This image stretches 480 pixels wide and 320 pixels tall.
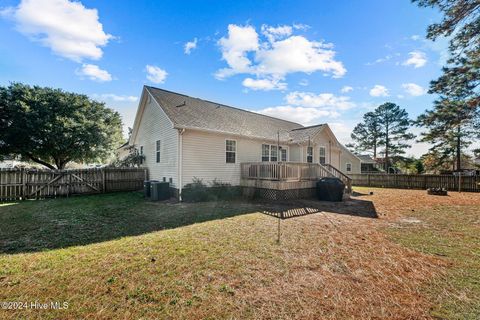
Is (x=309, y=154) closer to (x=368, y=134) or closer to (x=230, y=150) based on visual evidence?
(x=230, y=150)

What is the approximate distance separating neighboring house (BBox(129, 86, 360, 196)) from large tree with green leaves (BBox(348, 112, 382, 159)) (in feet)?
82.3

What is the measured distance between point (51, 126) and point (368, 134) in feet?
144

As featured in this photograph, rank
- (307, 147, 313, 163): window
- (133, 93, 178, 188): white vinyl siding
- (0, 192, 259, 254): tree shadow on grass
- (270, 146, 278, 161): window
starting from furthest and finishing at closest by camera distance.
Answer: (307, 147, 313, 163): window
(270, 146, 278, 161): window
(133, 93, 178, 188): white vinyl siding
(0, 192, 259, 254): tree shadow on grass

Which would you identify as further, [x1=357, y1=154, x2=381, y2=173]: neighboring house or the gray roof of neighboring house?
[x1=357, y1=154, x2=381, y2=173]: neighboring house

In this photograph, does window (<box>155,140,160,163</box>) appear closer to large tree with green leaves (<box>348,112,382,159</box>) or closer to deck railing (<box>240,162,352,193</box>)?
deck railing (<box>240,162,352,193</box>)

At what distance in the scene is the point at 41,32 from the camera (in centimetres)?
1031

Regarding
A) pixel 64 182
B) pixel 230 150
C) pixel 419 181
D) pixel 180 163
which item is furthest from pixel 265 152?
pixel 419 181

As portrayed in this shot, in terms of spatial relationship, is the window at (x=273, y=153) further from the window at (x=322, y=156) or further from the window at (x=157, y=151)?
the window at (x=157, y=151)

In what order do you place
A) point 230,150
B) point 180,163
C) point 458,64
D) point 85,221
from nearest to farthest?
1. point 85,221
2. point 180,163
3. point 458,64
4. point 230,150

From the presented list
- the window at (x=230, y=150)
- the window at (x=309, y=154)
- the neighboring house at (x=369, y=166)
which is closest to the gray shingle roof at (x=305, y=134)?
the window at (x=309, y=154)

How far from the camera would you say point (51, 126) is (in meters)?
17.5

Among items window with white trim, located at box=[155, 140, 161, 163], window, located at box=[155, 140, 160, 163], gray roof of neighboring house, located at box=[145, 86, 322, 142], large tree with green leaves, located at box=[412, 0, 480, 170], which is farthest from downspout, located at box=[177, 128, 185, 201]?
large tree with green leaves, located at box=[412, 0, 480, 170]

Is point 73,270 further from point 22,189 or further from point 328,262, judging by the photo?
point 22,189

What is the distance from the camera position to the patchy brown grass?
2.59m
